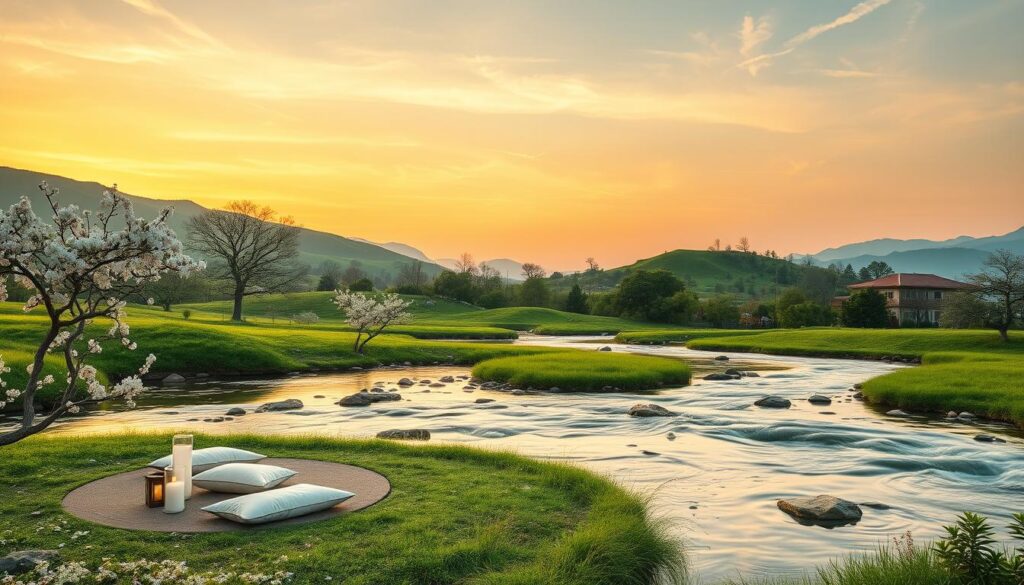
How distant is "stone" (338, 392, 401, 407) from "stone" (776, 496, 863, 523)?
20262mm

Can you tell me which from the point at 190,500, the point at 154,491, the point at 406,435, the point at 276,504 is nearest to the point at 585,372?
the point at 406,435

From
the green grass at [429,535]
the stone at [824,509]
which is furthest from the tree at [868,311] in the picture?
the green grass at [429,535]

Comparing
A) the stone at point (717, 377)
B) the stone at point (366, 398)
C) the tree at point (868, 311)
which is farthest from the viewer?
the tree at point (868, 311)

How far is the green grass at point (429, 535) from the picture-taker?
963cm

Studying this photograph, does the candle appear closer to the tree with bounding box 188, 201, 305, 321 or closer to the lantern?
the lantern

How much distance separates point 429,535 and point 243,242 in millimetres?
85365

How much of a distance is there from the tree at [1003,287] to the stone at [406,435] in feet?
194

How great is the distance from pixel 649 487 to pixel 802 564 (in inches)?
200

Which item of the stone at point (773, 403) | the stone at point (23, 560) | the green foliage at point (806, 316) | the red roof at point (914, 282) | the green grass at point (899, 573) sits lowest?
the stone at point (773, 403)

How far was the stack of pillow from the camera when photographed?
1124cm

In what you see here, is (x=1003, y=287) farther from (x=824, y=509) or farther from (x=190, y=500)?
(x=190, y=500)

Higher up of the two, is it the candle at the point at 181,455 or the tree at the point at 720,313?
the tree at the point at 720,313

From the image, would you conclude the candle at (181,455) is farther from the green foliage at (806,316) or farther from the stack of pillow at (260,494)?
the green foliage at (806,316)

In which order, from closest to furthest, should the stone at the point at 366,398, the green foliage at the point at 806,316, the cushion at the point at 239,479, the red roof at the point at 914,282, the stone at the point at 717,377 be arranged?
the cushion at the point at 239,479 → the stone at the point at 366,398 → the stone at the point at 717,377 → the green foliage at the point at 806,316 → the red roof at the point at 914,282
